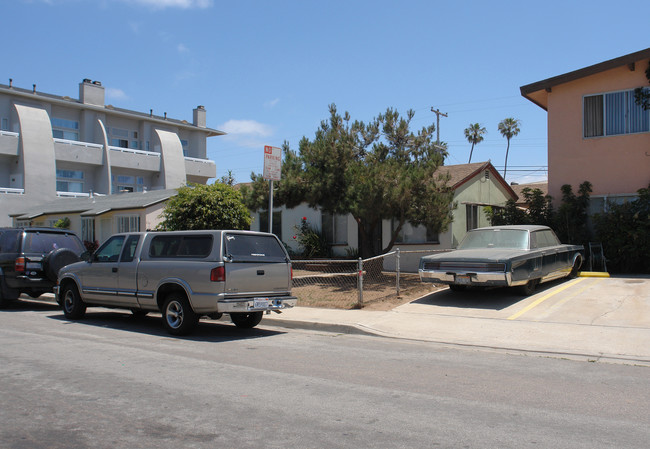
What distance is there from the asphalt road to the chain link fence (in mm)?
3585

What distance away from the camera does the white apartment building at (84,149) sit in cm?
3359

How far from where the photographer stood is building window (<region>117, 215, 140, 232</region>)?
25.0 metres

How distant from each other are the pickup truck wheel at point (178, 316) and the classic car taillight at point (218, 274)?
86 centimetres

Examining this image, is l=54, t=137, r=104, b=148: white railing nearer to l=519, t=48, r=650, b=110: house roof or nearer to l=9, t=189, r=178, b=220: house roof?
l=9, t=189, r=178, b=220: house roof

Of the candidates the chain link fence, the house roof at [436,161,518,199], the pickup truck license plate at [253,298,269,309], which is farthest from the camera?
the house roof at [436,161,518,199]

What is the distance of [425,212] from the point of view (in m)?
15.2

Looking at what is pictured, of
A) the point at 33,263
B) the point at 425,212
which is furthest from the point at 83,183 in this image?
the point at 425,212

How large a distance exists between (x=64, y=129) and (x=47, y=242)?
27646mm

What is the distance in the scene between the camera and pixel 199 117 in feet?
155

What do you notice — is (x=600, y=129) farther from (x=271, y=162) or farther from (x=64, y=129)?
(x=64, y=129)

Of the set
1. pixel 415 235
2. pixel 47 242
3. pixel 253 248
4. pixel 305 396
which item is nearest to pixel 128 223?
pixel 47 242

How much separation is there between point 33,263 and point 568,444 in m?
12.6


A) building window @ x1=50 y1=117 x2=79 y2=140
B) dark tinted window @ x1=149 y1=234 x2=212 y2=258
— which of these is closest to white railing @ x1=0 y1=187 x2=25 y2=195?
building window @ x1=50 y1=117 x2=79 y2=140

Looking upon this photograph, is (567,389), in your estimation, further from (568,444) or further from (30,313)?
(30,313)
